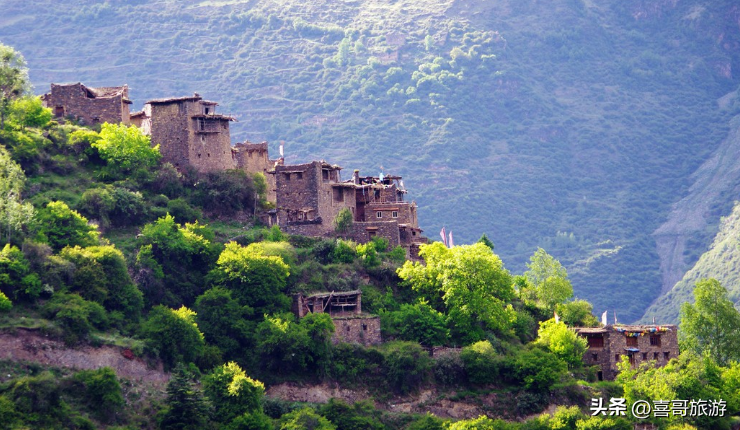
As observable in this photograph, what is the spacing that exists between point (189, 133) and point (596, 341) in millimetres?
32389

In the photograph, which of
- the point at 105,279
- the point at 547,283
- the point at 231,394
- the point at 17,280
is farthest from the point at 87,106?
→ the point at 547,283

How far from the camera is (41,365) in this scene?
78.5m

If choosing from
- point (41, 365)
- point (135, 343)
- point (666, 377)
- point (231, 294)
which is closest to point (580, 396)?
point (666, 377)

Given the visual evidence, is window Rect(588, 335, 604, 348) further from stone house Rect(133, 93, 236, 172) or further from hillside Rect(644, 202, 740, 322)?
hillside Rect(644, 202, 740, 322)

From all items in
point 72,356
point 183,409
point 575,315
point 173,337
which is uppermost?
point 575,315

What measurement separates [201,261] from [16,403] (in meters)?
23.9

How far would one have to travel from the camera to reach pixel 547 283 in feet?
363

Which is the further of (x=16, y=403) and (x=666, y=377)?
(x=666, y=377)

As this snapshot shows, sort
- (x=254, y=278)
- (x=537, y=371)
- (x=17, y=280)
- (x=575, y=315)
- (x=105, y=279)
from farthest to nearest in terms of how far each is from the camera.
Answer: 1. (x=575, y=315)
2. (x=537, y=371)
3. (x=254, y=278)
4. (x=105, y=279)
5. (x=17, y=280)

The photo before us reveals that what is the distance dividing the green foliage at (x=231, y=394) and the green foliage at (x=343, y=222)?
2339cm

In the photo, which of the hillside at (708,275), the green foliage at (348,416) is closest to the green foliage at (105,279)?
the green foliage at (348,416)

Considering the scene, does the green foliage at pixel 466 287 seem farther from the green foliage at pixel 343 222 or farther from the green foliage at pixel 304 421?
the green foliage at pixel 304 421

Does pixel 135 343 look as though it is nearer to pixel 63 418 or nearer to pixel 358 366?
pixel 63 418

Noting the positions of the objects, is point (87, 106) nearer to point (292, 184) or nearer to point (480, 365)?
point (292, 184)
